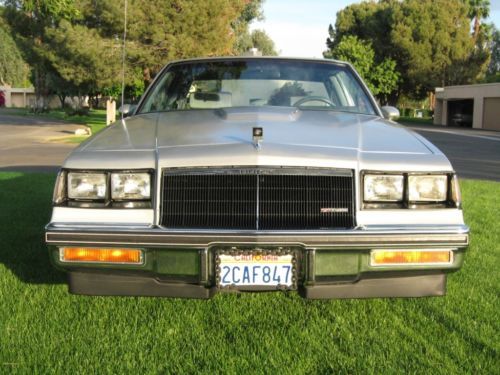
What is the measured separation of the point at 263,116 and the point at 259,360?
5.10 ft

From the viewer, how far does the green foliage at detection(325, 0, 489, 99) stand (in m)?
51.6

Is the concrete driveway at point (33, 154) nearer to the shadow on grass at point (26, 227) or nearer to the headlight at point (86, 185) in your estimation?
the shadow on grass at point (26, 227)

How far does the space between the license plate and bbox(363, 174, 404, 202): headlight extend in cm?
58

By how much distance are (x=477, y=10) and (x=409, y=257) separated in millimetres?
59769

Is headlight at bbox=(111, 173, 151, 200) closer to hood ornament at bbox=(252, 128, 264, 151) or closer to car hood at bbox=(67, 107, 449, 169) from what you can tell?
car hood at bbox=(67, 107, 449, 169)

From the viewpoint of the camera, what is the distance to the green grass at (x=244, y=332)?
2.98m

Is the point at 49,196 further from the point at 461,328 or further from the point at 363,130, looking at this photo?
the point at 461,328

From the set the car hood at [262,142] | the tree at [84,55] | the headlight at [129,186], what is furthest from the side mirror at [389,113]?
the tree at [84,55]

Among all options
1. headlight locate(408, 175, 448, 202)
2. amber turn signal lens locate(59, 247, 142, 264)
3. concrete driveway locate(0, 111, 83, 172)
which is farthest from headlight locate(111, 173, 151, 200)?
concrete driveway locate(0, 111, 83, 172)

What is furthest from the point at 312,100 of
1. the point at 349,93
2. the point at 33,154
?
the point at 33,154

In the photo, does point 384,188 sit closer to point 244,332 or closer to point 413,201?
point 413,201

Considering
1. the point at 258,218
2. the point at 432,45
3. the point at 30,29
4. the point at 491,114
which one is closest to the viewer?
the point at 258,218

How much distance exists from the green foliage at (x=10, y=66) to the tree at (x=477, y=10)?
174ft

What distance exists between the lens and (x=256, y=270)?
2.94 meters
